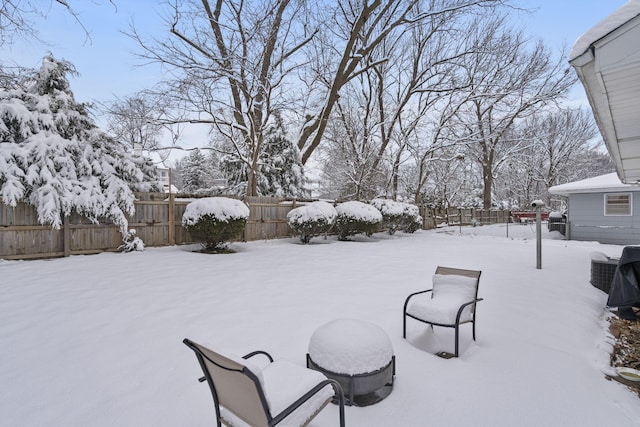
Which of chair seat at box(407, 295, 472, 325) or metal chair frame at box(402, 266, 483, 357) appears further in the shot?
chair seat at box(407, 295, 472, 325)

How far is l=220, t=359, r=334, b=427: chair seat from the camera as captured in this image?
5.43 ft

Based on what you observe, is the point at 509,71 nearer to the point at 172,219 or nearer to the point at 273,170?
the point at 273,170

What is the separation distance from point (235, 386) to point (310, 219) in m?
9.34

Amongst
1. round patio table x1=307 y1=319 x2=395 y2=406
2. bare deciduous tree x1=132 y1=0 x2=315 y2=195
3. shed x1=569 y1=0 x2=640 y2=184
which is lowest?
round patio table x1=307 y1=319 x2=395 y2=406

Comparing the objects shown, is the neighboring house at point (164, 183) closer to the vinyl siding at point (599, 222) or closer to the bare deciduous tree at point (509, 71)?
the bare deciduous tree at point (509, 71)

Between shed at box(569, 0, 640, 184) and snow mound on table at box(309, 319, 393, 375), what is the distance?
2.27 m

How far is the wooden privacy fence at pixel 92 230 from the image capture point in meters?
7.26

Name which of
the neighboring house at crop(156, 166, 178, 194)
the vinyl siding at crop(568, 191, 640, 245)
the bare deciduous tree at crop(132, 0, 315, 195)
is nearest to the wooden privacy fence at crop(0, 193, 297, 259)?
the neighboring house at crop(156, 166, 178, 194)

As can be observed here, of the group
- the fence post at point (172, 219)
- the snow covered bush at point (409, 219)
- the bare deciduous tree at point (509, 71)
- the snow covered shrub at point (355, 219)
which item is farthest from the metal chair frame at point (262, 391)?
the bare deciduous tree at point (509, 71)

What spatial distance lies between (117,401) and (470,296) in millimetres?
3388

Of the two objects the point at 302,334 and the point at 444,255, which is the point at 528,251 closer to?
the point at 444,255

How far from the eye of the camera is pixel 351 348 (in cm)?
226

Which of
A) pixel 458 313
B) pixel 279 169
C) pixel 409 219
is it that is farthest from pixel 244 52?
pixel 458 313

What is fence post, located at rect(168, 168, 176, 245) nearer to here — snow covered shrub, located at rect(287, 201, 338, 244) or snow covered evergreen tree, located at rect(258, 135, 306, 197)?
snow covered shrub, located at rect(287, 201, 338, 244)
